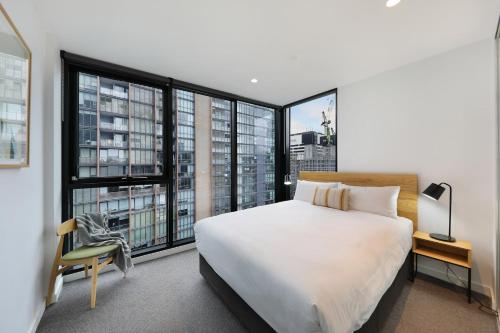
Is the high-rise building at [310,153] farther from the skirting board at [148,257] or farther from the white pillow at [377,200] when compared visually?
Answer: the skirting board at [148,257]

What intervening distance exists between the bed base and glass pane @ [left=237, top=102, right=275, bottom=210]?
6.78ft

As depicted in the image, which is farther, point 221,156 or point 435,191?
point 221,156

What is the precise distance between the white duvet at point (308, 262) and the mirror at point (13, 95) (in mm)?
1504

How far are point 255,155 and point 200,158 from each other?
1.30 metres

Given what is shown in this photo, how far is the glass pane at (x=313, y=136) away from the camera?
3.49 m

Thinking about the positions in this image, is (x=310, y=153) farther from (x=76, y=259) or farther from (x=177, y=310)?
(x=76, y=259)

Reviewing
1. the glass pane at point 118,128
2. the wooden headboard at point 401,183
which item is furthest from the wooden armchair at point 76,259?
the wooden headboard at point 401,183

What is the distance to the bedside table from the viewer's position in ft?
6.08

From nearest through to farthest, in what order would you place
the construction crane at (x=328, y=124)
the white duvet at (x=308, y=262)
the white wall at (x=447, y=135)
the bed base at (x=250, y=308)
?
the white duvet at (x=308, y=262)
the bed base at (x=250, y=308)
the white wall at (x=447, y=135)
the construction crane at (x=328, y=124)

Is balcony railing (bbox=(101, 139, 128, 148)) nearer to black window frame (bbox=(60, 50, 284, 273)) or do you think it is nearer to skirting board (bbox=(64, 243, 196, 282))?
black window frame (bbox=(60, 50, 284, 273))

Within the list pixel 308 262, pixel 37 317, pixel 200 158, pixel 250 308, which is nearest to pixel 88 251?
pixel 37 317

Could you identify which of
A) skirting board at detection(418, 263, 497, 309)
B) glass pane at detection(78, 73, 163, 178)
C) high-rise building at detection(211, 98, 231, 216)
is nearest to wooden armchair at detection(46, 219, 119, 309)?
glass pane at detection(78, 73, 163, 178)

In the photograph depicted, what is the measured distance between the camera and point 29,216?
5.02 ft

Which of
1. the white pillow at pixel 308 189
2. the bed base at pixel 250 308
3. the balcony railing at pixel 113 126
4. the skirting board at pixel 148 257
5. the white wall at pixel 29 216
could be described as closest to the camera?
the white wall at pixel 29 216
